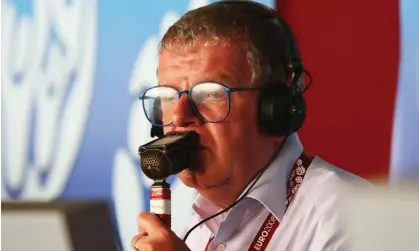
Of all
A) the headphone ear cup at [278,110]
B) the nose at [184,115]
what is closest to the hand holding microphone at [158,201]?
the nose at [184,115]

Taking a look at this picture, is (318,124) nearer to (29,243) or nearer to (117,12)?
(117,12)

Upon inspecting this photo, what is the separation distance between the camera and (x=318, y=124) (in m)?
1.65

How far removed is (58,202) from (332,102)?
849mm

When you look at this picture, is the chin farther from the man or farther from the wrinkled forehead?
the wrinkled forehead

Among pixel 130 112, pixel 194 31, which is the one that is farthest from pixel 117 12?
pixel 194 31

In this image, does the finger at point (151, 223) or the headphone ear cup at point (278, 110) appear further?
the headphone ear cup at point (278, 110)

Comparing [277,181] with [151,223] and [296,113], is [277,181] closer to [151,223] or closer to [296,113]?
[296,113]

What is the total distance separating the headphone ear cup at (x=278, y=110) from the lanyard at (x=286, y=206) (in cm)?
7

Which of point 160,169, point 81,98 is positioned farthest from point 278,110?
point 81,98

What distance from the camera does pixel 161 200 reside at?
87 centimetres

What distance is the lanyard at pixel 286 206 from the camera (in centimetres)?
100

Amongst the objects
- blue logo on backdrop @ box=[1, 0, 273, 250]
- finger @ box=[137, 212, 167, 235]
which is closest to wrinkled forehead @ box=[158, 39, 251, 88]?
finger @ box=[137, 212, 167, 235]

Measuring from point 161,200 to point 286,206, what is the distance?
26 cm

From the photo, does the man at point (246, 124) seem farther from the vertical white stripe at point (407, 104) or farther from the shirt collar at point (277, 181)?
the vertical white stripe at point (407, 104)
